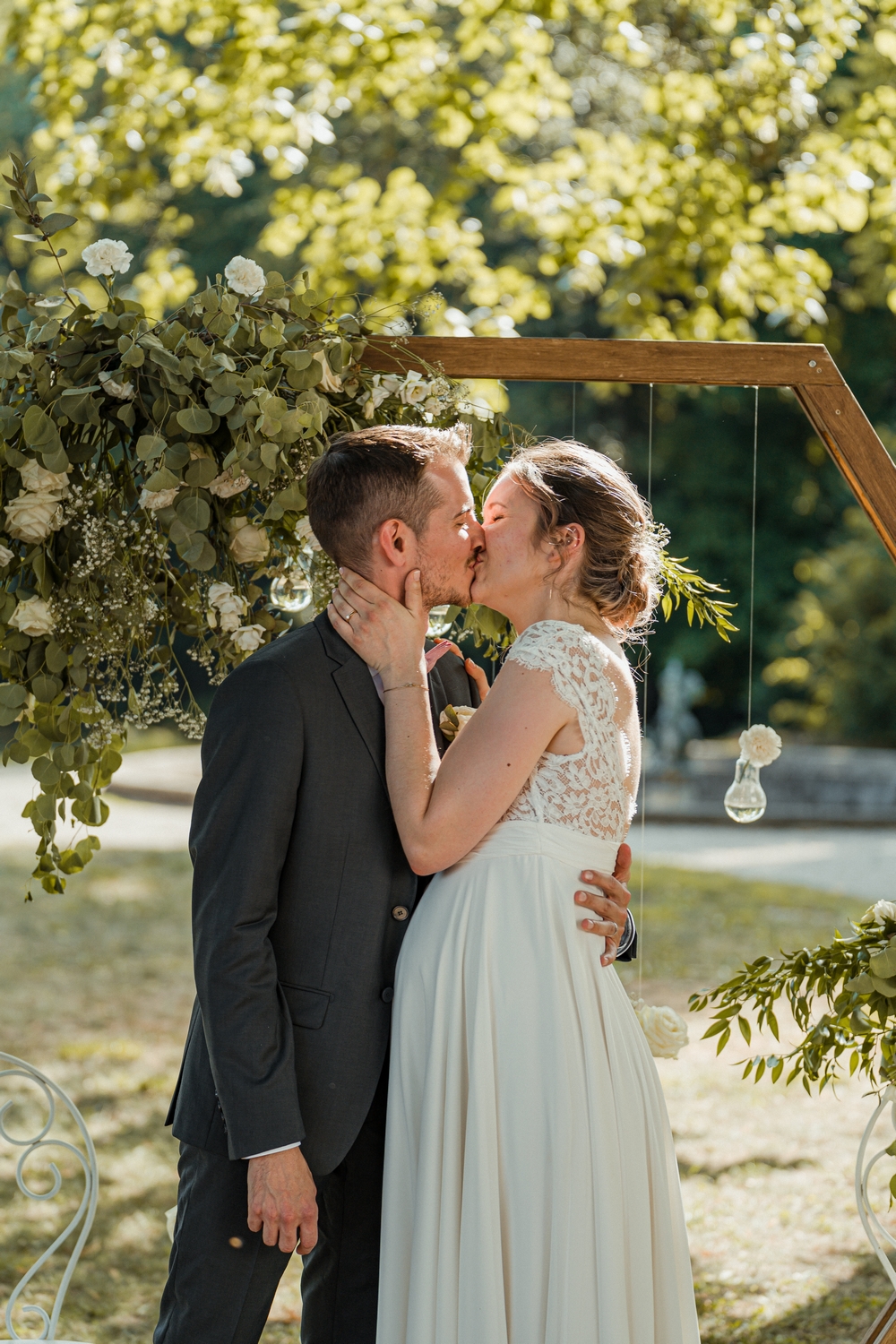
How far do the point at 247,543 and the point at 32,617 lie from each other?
1.47 ft

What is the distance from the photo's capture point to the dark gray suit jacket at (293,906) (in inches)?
81.8

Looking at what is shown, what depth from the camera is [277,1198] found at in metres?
2.07

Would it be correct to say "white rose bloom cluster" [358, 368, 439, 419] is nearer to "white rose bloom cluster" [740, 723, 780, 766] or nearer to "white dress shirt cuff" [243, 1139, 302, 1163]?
"white rose bloom cluster" [740, 723, 780, 766]

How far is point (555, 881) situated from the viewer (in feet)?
7.48

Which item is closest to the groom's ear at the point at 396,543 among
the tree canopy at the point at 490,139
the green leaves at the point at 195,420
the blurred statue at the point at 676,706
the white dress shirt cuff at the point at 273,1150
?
the green leaves at the point at 195,420

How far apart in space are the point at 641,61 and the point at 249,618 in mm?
5206

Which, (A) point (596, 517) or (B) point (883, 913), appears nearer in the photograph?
(A) point (596, 517)

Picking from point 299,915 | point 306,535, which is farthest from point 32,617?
point 299,915

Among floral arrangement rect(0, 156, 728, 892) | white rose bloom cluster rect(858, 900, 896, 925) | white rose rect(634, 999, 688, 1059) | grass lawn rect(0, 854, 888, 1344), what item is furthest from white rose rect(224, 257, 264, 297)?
grass lawn rect(0, 854, 888, 1344)

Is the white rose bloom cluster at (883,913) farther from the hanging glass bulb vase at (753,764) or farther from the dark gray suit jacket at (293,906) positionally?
the dark gray suit jacket at (293,906)

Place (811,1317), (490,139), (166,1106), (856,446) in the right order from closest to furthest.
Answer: (856,446) → (811,1317) → (166,1106) → (490,139)

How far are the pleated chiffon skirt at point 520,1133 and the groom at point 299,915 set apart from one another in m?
0.08

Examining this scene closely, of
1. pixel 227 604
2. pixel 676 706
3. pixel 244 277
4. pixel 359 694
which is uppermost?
pixel 244 277

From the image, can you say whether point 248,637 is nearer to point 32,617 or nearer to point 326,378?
point 32,617
